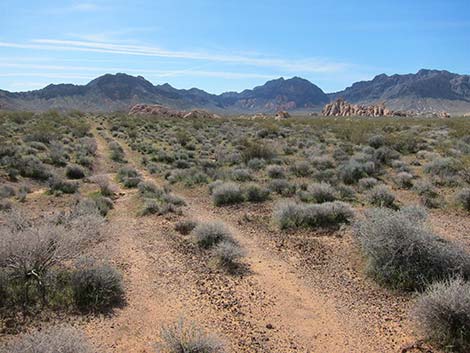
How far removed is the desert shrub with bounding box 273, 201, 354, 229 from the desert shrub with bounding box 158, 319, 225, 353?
19.7ft

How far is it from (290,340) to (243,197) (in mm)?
8646

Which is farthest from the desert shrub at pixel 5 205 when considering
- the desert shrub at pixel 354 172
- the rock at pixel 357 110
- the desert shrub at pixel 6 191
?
the rock at pixel 357 110

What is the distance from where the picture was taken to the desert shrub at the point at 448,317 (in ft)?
18.7

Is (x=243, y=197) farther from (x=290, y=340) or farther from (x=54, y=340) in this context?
(x=54, y=340)

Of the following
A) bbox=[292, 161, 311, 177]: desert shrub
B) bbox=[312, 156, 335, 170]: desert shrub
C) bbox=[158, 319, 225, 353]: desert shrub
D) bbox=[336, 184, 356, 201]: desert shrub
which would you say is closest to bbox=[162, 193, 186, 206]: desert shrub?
bbox=[336, 184, 356, 201]: desert shrub

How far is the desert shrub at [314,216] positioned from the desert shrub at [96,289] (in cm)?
548

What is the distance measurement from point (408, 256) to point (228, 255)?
3.79 metres

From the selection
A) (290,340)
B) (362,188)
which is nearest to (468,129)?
(362,188)

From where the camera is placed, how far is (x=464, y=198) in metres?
13.0

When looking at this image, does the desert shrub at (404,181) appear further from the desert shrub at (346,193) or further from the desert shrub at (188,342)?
the desert shrub at (188,342)

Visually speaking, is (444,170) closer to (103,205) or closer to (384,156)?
(384,156)

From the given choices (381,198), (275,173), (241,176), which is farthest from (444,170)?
(241,176)

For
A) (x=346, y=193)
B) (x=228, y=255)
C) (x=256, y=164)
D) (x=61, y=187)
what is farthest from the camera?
(x=256, y=164)

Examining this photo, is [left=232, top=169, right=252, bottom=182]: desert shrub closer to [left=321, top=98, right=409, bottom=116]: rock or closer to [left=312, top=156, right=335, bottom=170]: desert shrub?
[left=312, top=156, right=335, bottom=170]: desert shrub
